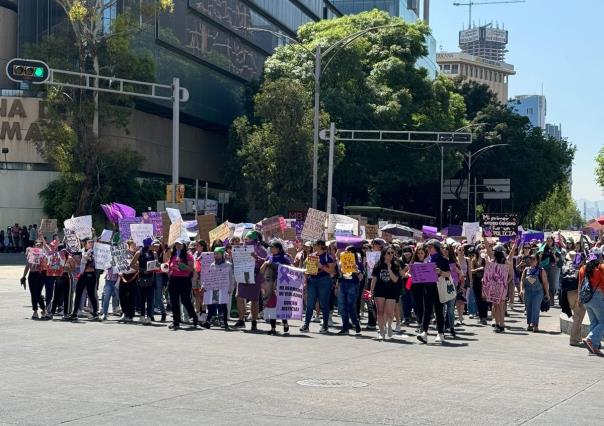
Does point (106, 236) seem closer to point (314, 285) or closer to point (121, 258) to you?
point (121, 258)

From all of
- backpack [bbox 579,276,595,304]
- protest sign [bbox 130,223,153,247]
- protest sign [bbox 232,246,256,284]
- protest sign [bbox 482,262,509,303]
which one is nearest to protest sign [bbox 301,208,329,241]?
protest sign [bbox 130,223,153,247]

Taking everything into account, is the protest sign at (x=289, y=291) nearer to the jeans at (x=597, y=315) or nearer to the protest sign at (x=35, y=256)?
the protest sign at (x=35, y=256)

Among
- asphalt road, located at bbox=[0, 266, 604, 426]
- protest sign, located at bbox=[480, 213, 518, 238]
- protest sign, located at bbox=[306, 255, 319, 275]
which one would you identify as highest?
protest sign, located at bbox=[480, 213, 518, 238]

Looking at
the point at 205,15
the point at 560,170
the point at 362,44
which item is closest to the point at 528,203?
the point at 560,170

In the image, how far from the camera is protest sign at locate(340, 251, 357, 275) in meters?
18.7

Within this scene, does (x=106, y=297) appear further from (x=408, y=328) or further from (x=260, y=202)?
(x=260, y=202)

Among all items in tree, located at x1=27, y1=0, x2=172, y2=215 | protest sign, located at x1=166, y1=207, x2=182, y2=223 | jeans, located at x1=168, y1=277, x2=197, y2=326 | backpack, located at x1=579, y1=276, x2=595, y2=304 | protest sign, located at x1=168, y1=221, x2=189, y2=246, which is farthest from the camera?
tree, located at x1=27, y1=0, x2=172, y2=215

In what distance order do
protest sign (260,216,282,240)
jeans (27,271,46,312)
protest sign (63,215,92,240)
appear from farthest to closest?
1. protest sign (260,216,282,240)
2. protest sign (63,215,92,240)
3. jeans (27,271,46,312)

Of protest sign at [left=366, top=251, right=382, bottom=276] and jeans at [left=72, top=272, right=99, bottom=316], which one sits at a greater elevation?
protest sign at [left=366, top=251, right=382, bottom=276]

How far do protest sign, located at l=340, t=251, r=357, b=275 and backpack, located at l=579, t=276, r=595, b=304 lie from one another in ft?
13.8

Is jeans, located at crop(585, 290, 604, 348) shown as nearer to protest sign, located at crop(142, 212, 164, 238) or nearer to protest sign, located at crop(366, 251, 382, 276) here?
protest sign, located at crop(366, 251, 382, 276)

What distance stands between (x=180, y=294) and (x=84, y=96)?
3118 cm

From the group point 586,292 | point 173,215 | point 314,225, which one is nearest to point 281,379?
point 586,292

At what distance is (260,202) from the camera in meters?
54.8
